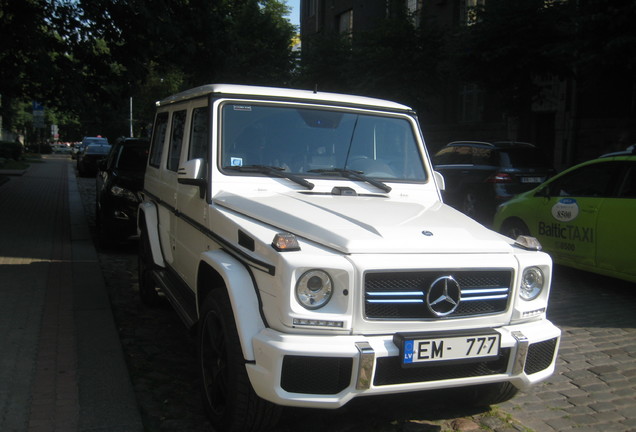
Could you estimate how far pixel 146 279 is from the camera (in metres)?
6.06

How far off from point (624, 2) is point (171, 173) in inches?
402

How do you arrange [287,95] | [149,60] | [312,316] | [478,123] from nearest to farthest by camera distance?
[312,316], [287,95], [149,60], [478,123]

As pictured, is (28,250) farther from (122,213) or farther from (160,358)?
(160,358)

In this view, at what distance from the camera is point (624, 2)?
38.7ft

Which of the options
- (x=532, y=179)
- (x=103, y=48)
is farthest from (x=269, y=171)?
(x=103, y=48)

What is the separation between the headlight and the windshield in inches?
202

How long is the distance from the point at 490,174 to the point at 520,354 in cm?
921

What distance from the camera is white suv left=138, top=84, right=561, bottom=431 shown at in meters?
2.98

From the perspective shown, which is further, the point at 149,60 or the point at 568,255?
the point at 149,60

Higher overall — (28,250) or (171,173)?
(171,173)

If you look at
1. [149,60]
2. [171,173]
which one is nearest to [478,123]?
[149,60]

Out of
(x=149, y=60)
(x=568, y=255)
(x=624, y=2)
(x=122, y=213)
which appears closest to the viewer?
(x=568, y=255)

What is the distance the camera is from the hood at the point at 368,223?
3191mm

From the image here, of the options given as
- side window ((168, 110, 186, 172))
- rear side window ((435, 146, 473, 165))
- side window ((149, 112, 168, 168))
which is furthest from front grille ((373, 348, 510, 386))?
rear side window ((435, 146, 473, 165))
